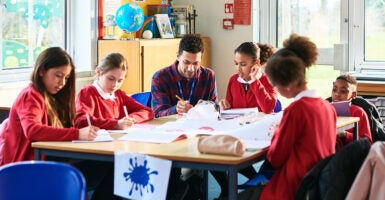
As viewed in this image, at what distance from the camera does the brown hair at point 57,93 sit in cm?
314

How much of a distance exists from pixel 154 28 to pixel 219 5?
83 cm

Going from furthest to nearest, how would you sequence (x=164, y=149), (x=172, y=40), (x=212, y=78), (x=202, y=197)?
(x=172, y=40) < (x=212, y=78) < (x=202, y=197) < (x=164, y=149)

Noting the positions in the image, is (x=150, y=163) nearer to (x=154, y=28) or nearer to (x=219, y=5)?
(x=154, y=28)

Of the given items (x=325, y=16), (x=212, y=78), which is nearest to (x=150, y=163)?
(x=212, y=78)

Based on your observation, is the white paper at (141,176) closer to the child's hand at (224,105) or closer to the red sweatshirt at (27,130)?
the red sweatshirt at (27,130)

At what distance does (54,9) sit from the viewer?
5.65 metres

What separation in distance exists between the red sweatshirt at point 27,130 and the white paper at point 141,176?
0.35 metres

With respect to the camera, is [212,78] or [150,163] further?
[212,78]

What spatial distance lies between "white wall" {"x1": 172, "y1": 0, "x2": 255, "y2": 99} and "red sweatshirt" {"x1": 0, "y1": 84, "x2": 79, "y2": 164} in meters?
3.83

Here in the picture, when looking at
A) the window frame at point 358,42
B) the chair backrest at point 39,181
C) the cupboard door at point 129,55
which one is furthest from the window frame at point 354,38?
A: the chair backrest at point 39,181

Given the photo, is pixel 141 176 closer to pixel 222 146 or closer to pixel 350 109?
pixel 222 146

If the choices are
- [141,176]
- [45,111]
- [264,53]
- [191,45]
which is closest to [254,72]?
[264,53]

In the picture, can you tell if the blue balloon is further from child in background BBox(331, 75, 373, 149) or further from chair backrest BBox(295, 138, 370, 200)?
chair backrest BBox(295, 138, 370, 200)

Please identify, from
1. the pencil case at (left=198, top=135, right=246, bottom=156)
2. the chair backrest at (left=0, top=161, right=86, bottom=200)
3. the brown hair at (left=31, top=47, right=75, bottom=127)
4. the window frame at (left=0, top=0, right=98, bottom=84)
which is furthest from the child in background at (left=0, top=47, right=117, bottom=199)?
the window frame at (left=0, top=0, right=98, bottom=84)
